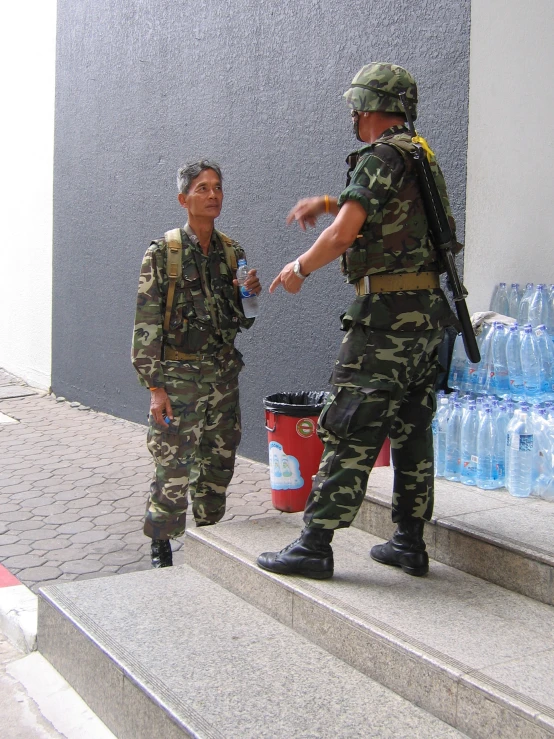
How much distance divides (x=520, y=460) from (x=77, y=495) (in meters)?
3.27

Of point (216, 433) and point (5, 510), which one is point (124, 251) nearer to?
→ point (5, 510)

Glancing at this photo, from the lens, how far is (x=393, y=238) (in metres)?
3.26

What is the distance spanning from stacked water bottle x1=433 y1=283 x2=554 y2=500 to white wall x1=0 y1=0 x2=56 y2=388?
6.58 metres

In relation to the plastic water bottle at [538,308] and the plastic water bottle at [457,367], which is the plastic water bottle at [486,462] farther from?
the plastic water bottle at [538,308]

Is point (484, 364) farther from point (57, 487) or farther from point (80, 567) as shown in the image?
point (57, 487)

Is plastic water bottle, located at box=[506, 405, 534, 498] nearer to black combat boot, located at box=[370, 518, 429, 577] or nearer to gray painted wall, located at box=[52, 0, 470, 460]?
black combat boot, located at box=[370, 518, 429, 577]

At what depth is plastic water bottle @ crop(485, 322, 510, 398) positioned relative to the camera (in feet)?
15.6

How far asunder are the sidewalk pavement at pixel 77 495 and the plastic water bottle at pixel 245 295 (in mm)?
1485

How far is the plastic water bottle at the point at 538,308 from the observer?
16.4 feet

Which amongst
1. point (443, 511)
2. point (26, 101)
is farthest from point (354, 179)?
point (26, 101)

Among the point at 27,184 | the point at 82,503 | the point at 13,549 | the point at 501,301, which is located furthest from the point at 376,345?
the point at 27,184

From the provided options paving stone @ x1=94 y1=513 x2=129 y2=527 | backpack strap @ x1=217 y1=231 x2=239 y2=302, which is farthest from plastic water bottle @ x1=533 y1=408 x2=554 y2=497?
paving stone @ x1=94 y1=513 x2=129 y2=527

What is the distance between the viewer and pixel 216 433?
441cm

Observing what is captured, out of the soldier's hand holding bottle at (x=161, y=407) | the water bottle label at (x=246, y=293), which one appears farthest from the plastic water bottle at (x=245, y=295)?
the soldier's hand holding bottle at (x=161, y=407)
